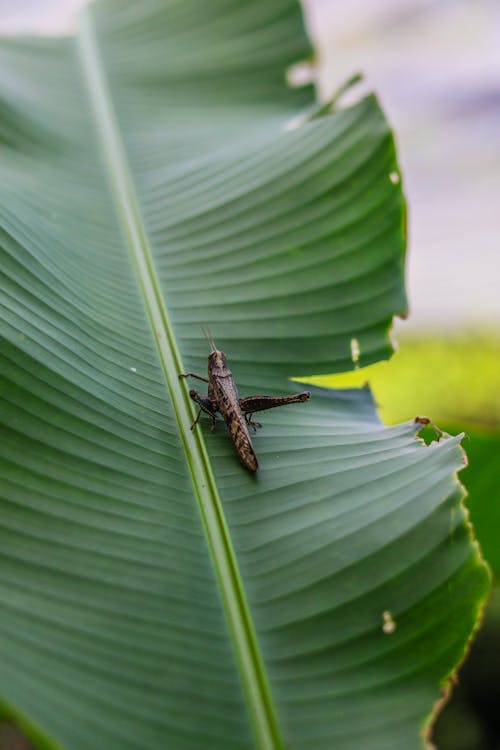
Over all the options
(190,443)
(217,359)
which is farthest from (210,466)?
(217,359)

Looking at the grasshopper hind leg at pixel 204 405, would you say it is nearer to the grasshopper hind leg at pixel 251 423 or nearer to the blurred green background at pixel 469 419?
the grasshopper hind leg at pixel 251 423

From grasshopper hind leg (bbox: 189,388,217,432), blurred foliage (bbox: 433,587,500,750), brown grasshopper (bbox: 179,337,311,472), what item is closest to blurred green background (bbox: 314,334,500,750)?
blurred foliage (bbox: 433,587,500,750)

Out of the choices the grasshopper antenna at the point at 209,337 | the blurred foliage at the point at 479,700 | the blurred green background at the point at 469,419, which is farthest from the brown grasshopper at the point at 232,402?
the blurred foliage at the point at 479,700

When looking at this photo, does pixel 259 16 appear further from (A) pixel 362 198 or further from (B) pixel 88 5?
(A) pixel 362 198

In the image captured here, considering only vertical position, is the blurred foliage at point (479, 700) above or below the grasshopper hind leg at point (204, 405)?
below

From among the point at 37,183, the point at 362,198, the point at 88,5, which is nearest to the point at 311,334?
the point at 362,198

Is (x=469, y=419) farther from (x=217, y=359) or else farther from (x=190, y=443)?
(x=190, y=443)

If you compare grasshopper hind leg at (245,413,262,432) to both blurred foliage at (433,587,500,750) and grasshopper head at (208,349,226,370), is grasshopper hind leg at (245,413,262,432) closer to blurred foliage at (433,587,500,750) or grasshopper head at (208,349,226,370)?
grasshopper head at (208,349,226,370)
